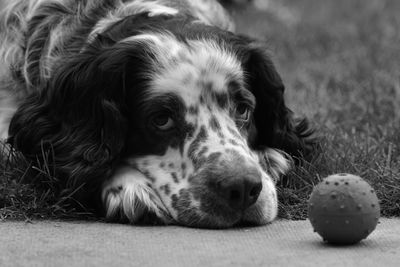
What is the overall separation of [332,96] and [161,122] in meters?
3.32

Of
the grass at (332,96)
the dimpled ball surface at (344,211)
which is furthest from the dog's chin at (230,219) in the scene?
the dimpled ball surface at (344,211)

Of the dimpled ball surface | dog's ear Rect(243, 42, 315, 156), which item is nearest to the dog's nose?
the dimpled ball surface

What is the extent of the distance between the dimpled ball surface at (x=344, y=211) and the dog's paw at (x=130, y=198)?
2.74 feet

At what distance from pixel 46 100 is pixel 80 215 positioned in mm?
674

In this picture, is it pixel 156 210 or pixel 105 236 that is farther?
pixel 156 210

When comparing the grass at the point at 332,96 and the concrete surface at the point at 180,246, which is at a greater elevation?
the concrete surface at the point at 180,246

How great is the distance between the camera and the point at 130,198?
4629mm

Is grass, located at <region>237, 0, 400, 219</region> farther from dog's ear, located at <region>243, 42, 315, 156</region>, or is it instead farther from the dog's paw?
the dog's paw

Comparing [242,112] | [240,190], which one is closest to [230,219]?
[240,190]

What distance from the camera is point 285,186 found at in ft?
17.1

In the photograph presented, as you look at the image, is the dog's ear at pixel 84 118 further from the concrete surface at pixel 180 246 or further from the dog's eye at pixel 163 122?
the concrete surface at pixel 180 246

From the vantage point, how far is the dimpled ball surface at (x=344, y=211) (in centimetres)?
403

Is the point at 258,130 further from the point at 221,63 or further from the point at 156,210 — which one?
the point at 156,210

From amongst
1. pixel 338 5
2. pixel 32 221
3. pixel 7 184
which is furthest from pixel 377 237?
pixel 338 5
